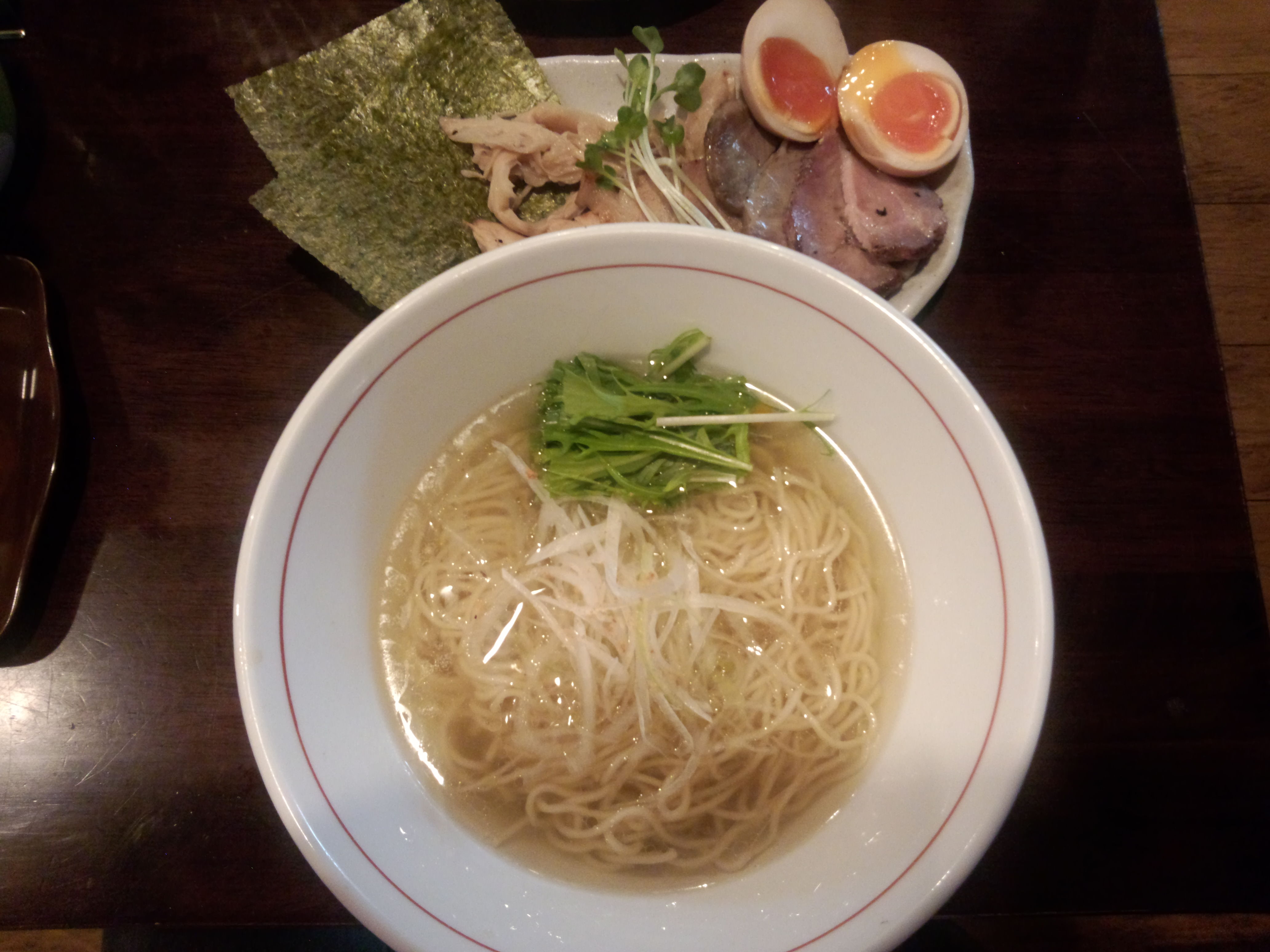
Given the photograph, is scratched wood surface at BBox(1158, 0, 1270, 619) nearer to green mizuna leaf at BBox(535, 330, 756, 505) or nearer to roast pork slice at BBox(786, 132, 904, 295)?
roast pork slice at BBox(786, 132, 904, 295)

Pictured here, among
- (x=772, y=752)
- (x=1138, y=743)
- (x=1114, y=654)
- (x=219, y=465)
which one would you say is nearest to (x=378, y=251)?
(x=219, y=465)

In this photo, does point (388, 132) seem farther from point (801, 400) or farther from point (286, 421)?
point (801, 400)

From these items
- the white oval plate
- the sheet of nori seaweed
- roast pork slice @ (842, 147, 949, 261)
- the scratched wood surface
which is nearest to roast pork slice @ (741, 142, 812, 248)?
roast pork slice @ (842, 147, 949, 261)

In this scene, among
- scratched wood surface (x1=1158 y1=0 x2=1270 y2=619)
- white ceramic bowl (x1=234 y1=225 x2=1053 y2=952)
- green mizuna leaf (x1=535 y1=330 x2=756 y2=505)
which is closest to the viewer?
white ceramic bowl (x1=234 y1=225 x2=1053 y2=952)

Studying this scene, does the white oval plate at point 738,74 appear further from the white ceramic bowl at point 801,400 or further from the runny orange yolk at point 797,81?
the white ceramic bowl at point 801,400

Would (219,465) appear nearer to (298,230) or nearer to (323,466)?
(298,230)

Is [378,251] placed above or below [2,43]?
below

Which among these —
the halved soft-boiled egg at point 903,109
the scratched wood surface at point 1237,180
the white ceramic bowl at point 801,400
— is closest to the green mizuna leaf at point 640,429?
the white ceramic bowl at point 801,400
